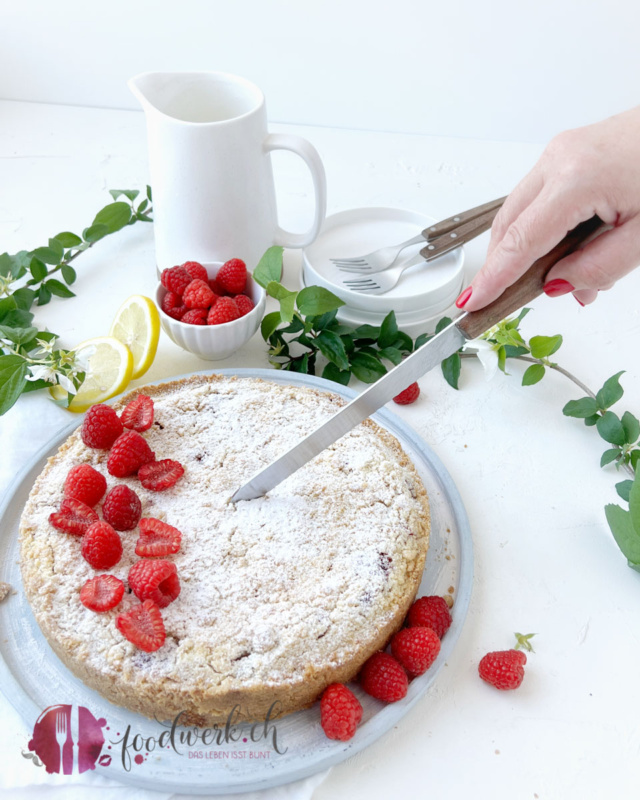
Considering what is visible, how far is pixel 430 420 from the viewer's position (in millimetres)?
1771

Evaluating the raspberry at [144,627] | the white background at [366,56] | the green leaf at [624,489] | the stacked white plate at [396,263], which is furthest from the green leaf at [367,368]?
the white background at [366,56]

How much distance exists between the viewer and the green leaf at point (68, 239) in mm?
2094

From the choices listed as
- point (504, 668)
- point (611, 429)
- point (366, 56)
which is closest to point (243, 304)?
point (611, 429)

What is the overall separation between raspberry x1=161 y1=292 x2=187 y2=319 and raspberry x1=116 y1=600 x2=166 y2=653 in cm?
76

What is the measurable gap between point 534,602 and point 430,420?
20.3 inches

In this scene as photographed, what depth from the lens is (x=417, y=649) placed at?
125 centimetres

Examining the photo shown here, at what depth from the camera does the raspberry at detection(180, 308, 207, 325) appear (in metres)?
1.74

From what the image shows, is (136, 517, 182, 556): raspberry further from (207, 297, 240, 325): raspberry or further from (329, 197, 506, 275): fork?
(329, 197, 506, 275): fork

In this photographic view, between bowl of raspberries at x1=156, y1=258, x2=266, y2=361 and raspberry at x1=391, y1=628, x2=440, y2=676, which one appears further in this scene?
bowl of raspberries at x1=156, y1=258, x2=266, y2=361

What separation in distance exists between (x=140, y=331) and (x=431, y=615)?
964 mm

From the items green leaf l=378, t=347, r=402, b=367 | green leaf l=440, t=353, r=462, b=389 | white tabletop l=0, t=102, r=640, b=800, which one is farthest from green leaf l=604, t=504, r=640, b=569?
green leaf l=378, t=347, r=402, b=367

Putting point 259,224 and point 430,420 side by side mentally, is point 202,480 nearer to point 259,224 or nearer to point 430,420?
point 430,420

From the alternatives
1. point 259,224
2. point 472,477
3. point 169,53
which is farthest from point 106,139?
point 472,477

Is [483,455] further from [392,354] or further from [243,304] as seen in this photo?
[243,304]
